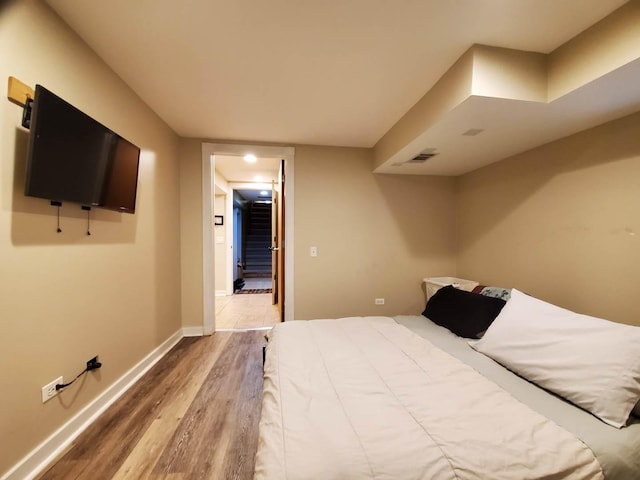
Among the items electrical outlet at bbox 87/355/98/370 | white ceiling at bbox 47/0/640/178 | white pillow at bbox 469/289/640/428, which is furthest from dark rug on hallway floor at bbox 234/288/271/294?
white pillow at bbox 469/289/640/428

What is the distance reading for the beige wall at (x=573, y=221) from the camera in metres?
1.67

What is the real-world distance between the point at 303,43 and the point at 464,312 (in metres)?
2.15

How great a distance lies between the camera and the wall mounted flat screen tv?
118 cm

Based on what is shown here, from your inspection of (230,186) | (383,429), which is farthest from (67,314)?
(230,186)

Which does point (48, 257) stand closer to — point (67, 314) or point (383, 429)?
point (67, 314)

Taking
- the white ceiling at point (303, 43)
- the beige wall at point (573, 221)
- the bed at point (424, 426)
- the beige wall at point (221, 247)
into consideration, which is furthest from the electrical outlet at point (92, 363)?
the beige wall at point (221, 247)

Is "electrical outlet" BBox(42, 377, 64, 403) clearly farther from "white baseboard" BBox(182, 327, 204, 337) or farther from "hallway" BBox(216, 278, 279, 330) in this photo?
"hallway" BBox(216, 278, 279, 330)

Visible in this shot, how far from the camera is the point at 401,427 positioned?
91cm

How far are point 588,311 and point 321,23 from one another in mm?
2684

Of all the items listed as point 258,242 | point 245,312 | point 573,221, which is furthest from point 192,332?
point 258,242

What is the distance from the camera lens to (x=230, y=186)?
5.38 m

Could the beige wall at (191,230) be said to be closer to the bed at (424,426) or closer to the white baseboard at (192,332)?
the white baseboard at (192,332)

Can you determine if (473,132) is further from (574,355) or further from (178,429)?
(178,429)

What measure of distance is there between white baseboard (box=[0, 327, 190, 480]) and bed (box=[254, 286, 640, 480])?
121 cm
